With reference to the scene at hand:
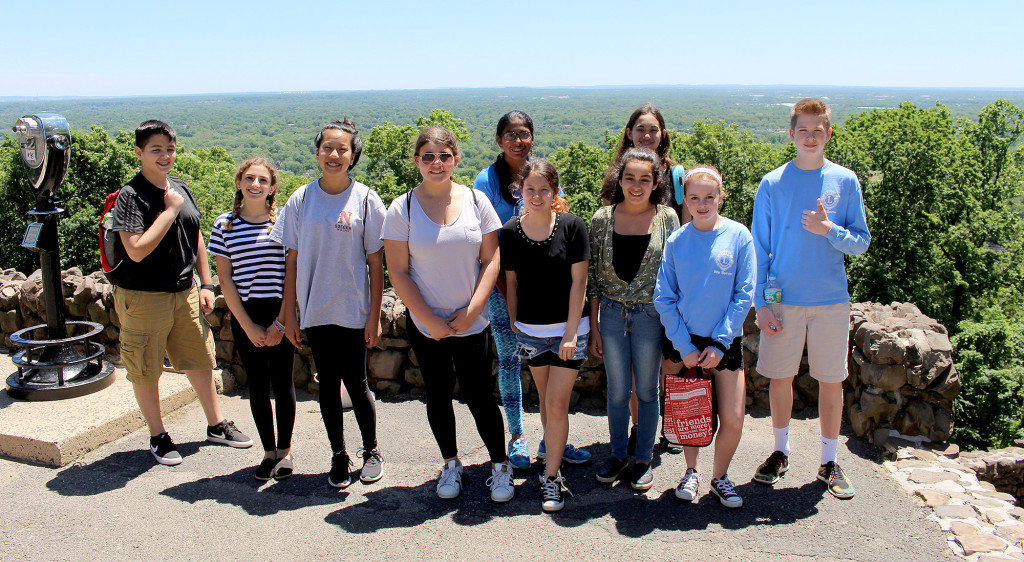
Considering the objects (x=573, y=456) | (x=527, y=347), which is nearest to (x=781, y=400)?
(x=573, y=456)

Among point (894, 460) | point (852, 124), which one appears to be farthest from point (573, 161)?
point (894, 460)

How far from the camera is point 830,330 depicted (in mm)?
3625

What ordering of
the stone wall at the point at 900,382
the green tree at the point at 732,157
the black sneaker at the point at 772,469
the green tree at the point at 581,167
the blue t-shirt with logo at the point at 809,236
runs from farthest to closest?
the green tree at the point at 581,167, the green tree at the point at 732,157, the stone wall at the point at 900,382, the black sneaker at the point at 772,469, the blue t-shirt with logo at the point at 809,236

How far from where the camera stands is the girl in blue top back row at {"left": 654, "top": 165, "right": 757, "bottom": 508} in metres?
3.32

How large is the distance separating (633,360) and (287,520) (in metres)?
2.01

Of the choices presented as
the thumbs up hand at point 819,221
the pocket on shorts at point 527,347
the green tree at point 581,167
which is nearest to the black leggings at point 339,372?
the pocket on shorts at point 527,347

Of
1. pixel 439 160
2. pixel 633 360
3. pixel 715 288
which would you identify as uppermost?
pixel 439 160

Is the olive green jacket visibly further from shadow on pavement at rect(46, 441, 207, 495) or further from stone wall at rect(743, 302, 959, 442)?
shadow on pavement at rect(46, 441, 207, 495)

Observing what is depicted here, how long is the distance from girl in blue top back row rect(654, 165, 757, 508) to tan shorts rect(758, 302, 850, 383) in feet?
1.34

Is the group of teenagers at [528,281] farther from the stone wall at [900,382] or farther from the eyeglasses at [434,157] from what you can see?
the stone wall at [900,382]

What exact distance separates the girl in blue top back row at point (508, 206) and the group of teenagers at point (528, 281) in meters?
0.01

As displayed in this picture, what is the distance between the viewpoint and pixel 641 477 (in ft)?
12.0

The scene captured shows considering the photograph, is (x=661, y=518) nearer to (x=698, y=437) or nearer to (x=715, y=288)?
(x=698, y=437)

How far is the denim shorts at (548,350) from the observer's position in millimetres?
3463
